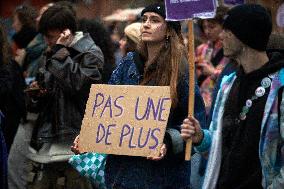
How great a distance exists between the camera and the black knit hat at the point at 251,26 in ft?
17.2

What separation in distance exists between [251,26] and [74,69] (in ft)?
6.29

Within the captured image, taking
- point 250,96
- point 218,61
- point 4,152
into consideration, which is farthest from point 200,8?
point 218,61

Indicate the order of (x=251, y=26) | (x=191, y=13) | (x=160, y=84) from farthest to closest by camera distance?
(x=160, y=84) < (x=251, y=26) < (x=191, y=13)

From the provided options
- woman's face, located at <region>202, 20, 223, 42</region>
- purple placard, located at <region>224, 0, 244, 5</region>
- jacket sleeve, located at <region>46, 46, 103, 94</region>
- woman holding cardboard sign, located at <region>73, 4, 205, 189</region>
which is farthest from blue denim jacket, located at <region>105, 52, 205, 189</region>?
woman's face, located at <region>202, 20, 223, 42</region>

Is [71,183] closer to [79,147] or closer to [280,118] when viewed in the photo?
[79,147]

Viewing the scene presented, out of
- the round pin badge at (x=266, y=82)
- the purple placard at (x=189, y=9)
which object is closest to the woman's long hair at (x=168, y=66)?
the purple placard at (x=189, y=9)

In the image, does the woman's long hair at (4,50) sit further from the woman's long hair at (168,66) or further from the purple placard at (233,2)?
the purple placard at (233,2)

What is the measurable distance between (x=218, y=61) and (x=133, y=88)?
325cm

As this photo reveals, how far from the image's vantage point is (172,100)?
5.31 metres

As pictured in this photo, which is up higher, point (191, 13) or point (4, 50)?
point (191, 13)

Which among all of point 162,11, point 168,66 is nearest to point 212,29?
point 162,11

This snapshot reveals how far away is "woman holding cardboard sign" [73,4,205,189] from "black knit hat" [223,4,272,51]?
0.43 metres

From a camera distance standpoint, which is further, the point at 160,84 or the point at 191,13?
the point at 160,84

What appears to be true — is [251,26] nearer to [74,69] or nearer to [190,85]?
[190,85]
